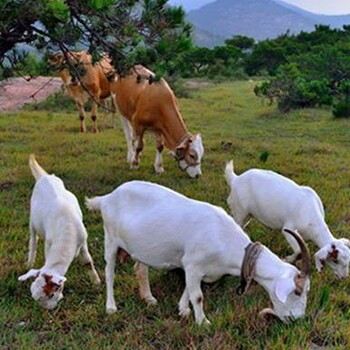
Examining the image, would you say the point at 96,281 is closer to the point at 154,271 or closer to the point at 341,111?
the point at 154,271

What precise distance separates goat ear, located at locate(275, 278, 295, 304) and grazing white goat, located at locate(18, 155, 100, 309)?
1541 millimetres

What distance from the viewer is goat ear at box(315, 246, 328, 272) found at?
16.6ft

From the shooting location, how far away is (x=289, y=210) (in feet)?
19.0

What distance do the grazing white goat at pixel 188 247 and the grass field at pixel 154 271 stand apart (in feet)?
0.60

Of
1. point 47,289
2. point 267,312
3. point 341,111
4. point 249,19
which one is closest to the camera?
point 267,312

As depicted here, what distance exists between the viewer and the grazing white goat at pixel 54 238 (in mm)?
4504

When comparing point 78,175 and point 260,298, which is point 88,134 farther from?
point 260,298

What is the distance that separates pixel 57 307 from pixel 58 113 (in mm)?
12455

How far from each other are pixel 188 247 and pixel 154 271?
111cm

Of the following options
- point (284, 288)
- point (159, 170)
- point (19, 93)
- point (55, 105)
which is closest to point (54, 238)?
point (284, 288)

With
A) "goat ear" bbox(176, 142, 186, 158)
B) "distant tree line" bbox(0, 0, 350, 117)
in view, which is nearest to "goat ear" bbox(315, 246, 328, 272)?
"distant tree line" bbox(0, 0, 350, 117)

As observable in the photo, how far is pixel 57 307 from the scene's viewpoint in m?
4.69

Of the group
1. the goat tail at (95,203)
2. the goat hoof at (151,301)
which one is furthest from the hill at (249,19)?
the goat hoof at (151,301)

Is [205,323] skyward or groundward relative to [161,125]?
skyward
